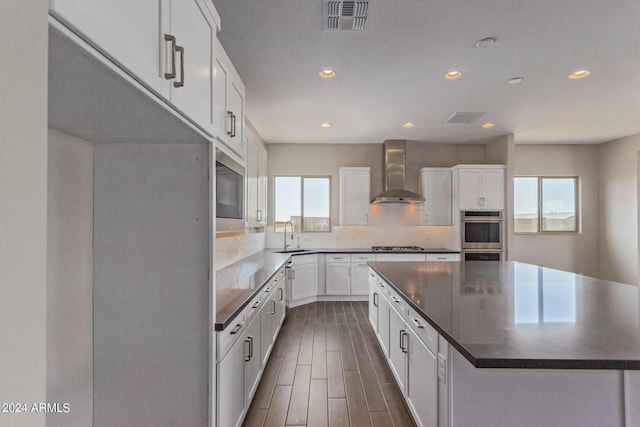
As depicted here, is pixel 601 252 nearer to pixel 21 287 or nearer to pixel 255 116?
pixel 255 116

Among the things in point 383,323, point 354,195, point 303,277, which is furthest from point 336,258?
point 383,323

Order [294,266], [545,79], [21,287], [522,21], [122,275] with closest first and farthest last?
[21,287] < [122,275] < [522,21] < [545,79] < [294,266]

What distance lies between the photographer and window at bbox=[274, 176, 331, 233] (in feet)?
19.2

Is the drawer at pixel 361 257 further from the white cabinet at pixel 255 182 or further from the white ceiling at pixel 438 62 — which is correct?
the white ceiling at pixel 438 62

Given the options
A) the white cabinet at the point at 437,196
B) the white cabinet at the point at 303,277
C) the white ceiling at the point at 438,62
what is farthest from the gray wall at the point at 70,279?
the white cabinet at the point at 437,196

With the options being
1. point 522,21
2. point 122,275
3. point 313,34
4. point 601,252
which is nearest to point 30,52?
point 122,275

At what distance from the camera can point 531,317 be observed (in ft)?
4.73

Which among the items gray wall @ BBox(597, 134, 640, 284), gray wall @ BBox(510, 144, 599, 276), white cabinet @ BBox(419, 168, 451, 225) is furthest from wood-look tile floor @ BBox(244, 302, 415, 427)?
gray wall @ BBox(597, 134, 640, 284)

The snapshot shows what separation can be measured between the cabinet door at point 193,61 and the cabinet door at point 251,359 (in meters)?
1.33

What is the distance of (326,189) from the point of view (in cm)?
593

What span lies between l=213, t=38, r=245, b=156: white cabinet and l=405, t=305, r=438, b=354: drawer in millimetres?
1443

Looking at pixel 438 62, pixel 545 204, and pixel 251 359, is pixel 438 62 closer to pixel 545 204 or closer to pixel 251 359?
pixel 251 359

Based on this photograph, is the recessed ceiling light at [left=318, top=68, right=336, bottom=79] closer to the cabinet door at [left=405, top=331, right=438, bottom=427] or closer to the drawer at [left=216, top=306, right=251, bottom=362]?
the drawer at [left=216, top=306, right=251, bottom=362]

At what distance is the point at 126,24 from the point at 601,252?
310 inches
